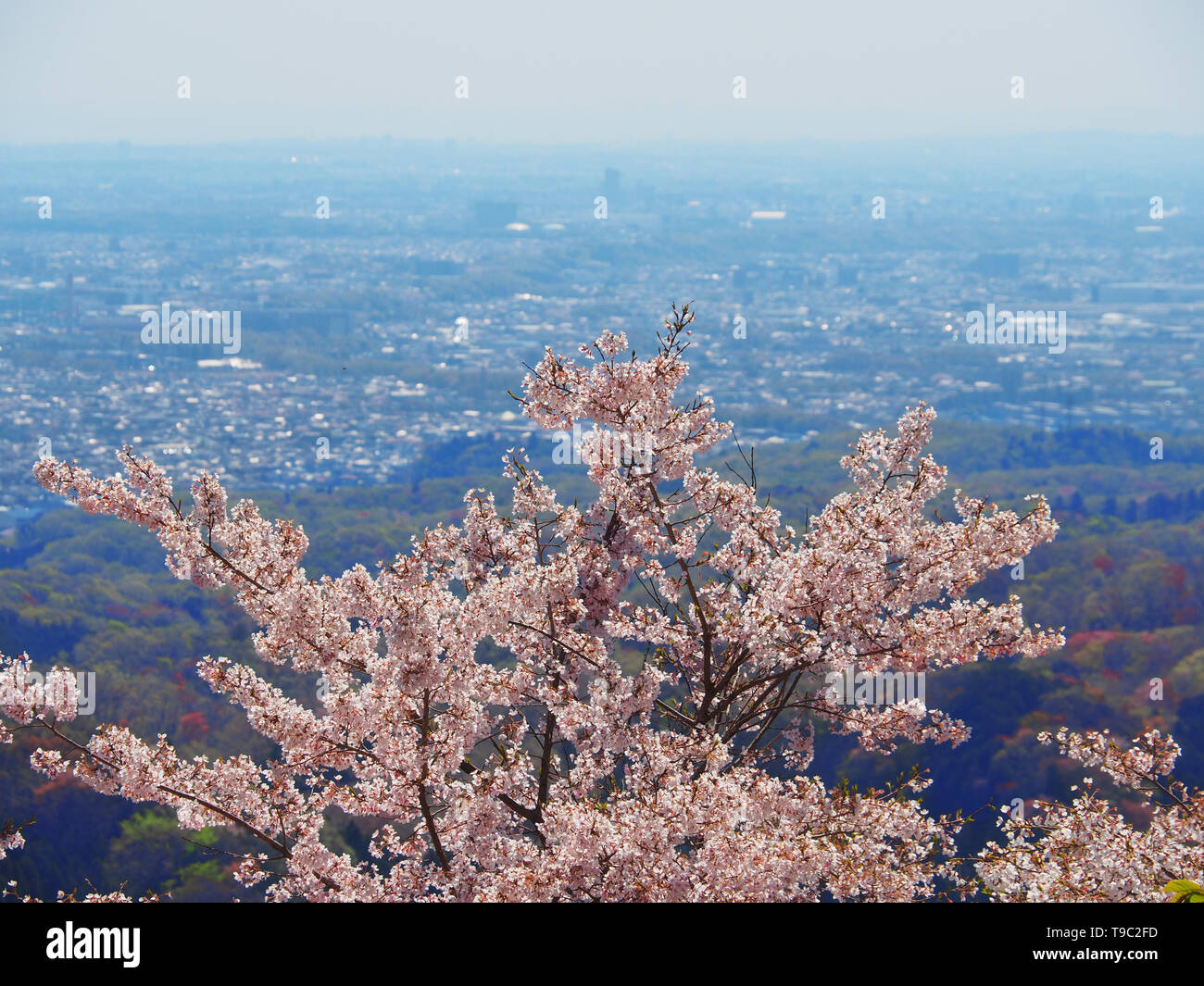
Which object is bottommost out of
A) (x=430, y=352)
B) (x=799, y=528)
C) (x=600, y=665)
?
(x=799, y=528)

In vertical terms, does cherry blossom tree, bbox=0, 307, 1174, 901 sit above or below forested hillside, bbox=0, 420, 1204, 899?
above

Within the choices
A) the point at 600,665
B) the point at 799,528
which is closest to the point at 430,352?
the point at 799,528

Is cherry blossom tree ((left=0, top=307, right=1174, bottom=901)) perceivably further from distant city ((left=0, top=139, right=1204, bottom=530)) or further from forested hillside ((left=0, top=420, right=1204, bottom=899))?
distant city ((left=0, top=139, right=1204, bottom=530))

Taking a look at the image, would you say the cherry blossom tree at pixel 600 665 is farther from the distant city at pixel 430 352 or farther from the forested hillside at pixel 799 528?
the distant city at pixel 430 352

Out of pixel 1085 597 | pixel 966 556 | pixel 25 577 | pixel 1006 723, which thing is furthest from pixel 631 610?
pixel 25 577

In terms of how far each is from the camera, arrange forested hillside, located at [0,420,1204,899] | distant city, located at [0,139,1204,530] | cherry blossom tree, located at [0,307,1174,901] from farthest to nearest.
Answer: distant city, located at [0,139,1204,530] → forested hillside, located at [0,420,1204,899] → cherry blossom tree, located at [0,307,1174,901]

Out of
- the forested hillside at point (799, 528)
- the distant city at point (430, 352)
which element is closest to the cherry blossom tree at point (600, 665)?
the forested hillside at point (799, 528)

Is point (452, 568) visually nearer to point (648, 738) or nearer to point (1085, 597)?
point (648, 738)

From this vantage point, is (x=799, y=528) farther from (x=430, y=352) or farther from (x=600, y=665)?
(x=430, y=352)

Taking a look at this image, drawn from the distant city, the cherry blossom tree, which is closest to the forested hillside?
the distant city
